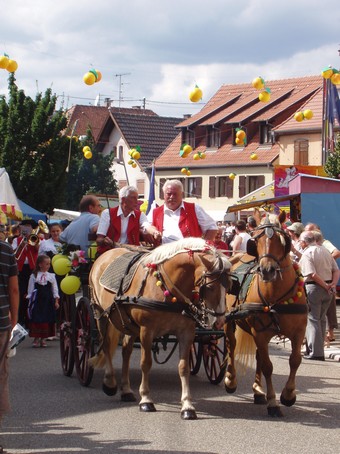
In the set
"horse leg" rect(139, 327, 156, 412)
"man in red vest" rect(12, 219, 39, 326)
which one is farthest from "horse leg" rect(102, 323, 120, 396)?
"man in red vest" rect(12, 219, 39, 326)

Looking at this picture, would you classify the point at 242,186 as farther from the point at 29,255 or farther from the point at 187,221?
the point at 187,221

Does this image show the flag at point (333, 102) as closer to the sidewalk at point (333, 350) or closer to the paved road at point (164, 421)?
the sidewalk at point (333, 350)

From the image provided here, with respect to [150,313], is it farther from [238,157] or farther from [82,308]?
[238,157]

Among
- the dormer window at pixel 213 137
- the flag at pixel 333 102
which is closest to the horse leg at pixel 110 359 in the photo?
the flag at pixel 333 102

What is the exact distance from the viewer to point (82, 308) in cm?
1109

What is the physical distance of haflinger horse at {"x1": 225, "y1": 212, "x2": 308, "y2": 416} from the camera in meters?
9.20

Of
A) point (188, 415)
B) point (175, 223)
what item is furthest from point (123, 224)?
point (188, 415)

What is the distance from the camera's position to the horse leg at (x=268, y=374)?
8.87m

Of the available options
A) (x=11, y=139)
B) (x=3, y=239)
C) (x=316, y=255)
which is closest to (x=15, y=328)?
(x=3, y=239)

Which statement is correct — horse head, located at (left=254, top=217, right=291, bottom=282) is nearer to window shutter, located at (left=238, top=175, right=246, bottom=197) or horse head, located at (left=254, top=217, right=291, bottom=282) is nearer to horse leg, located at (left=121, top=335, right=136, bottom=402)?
horse leg, located at (left=121, top=335, right=136, bottom=402)

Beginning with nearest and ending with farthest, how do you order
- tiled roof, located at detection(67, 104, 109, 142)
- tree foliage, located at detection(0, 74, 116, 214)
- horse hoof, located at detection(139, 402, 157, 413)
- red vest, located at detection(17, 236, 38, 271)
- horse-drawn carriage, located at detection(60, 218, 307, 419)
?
horse-drawn carriage, located at detection(60, 218, 307, 419) < horse hoof, located at detection(139, 402, 157, 413) < red vest, located at detection(17, 236, 38, 271) < tree foliage, located at detection(0, 74, 116, 214) < tiled roof, located at detection(67, 104, 109, 142)

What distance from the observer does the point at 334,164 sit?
33062 millimetres

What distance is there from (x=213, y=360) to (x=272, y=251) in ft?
7.20

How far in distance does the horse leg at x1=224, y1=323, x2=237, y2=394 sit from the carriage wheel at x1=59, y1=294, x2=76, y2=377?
208 centimetres
